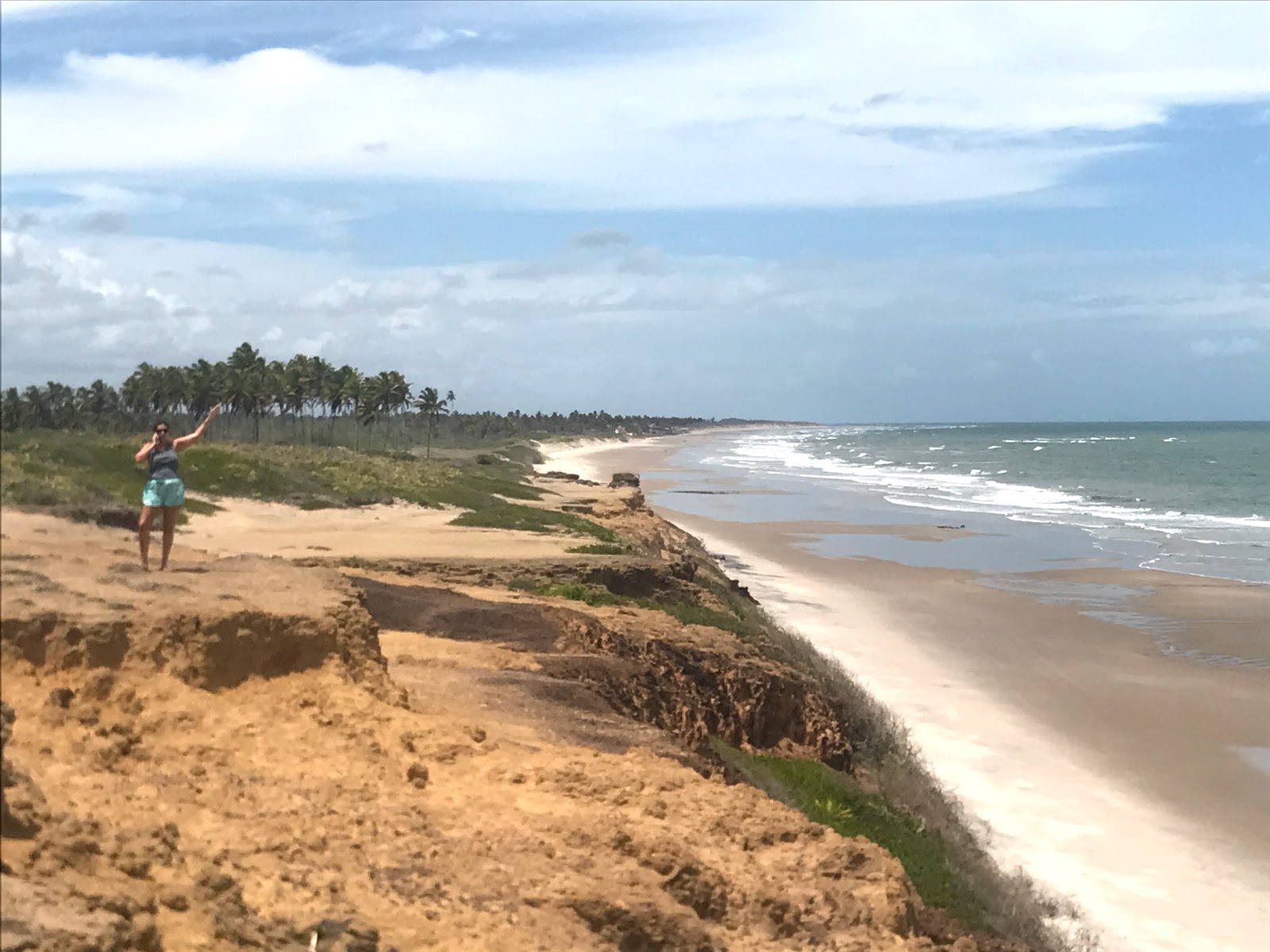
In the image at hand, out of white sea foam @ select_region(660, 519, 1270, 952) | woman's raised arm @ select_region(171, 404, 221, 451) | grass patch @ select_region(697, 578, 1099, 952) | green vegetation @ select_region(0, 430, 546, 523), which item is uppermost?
woman's raised arm @ select_region(171, 404, 221, 451)

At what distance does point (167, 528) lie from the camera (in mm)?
6191

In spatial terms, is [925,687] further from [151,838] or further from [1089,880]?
[151,838]

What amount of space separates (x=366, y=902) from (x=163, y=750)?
1160 millimetres

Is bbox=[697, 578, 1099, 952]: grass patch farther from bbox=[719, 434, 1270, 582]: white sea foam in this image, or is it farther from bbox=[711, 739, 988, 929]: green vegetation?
bbox=[719, 434, 1270, 582]: white sea foam

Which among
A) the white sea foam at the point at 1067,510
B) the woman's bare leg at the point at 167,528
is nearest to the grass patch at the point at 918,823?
the woman's bare leg at the point at 167,528

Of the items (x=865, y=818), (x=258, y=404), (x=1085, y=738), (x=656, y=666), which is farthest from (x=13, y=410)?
(x=258, y=404)

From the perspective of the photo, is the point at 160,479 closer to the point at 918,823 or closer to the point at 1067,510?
the point at 918,823

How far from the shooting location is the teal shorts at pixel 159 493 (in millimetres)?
5977

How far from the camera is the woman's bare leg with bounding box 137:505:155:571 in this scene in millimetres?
5945

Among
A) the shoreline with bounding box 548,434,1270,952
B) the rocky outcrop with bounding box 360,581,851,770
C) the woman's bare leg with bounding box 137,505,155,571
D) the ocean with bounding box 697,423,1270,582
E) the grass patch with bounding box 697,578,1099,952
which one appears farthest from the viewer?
the ocean with bounding box 697,423,1270,582

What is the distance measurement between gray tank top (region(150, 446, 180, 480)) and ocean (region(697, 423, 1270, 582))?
1300 inches

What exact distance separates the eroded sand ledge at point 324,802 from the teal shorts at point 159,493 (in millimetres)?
274

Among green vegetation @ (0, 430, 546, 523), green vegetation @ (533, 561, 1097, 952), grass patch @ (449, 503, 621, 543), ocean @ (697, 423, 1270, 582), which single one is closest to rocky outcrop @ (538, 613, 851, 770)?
green vegetation @ (533, 561, 1097, 952)

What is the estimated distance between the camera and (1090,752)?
1772 centimetres
